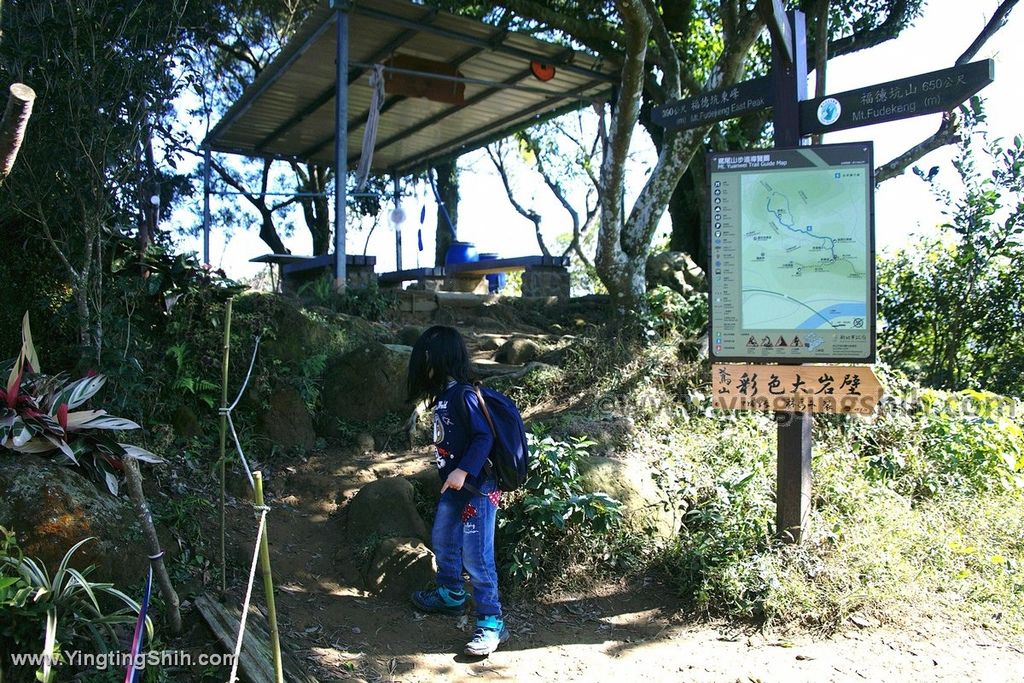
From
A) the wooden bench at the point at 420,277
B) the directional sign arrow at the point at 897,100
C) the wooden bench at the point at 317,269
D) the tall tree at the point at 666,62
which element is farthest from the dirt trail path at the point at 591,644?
the wooden bench at the point at 420,277

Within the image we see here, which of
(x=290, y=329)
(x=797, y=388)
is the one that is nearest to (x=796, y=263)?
(x=797, y=388)

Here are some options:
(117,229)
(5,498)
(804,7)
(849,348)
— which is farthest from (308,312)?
(804,7)

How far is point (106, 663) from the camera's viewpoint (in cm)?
296

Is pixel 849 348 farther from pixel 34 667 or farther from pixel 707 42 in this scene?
pixel 707 42

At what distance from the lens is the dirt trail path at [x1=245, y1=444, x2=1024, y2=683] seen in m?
3.58

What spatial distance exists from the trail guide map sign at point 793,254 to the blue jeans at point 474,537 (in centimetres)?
160

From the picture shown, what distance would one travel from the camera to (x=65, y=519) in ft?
11.0

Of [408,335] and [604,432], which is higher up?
[408,335]

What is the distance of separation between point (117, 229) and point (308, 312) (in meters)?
1.78

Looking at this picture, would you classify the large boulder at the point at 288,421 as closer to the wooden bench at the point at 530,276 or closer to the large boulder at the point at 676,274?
the wooden bench at the point at 530,276

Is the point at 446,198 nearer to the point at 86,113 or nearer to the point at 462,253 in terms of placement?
the point at 462,253

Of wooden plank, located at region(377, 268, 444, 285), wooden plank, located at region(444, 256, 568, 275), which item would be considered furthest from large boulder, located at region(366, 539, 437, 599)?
wooden plank, located at region(444, 256, 568, 275)

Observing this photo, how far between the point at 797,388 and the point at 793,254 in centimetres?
75

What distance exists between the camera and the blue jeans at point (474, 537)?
384 cm
